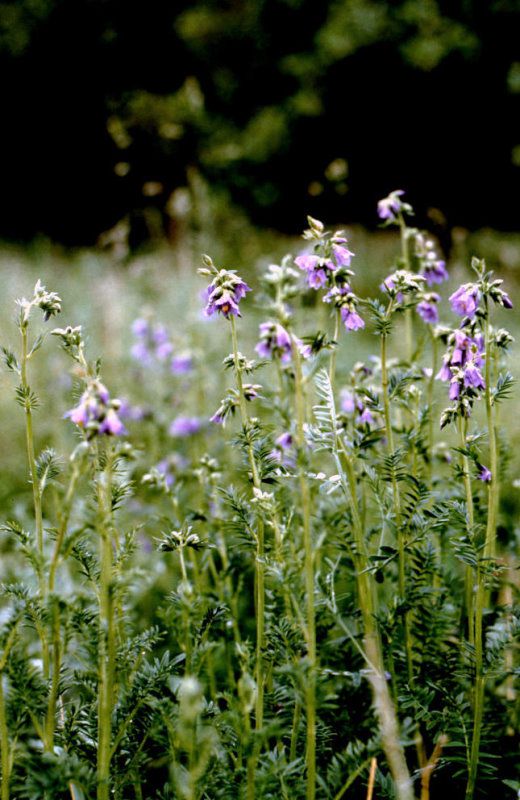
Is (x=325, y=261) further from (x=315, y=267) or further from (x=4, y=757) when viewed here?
(x=4, y=757)

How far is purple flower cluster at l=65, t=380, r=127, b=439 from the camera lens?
3.67 feet

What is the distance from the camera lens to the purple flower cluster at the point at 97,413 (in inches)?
44.0

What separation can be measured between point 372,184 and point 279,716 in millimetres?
11593

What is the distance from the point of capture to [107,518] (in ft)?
3.86

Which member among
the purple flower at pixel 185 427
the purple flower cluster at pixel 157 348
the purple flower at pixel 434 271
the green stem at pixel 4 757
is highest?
the purple flower cluster at pixel 157 348

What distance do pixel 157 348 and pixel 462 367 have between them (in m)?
2.38

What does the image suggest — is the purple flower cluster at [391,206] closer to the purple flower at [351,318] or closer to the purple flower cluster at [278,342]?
the purple flower at [351,318]

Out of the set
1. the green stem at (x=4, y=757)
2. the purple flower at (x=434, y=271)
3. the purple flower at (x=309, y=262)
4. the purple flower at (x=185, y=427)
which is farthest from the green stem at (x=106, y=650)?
the purple flower at (x=185, y=427)

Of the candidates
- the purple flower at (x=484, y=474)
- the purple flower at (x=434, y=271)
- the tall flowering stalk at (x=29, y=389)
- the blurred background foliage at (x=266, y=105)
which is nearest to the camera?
the tall flowering stalk at (x=29, y=389)

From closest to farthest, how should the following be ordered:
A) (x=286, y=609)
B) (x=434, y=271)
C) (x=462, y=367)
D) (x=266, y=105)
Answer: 1. (x=462, y=367)
2. (x=286, y=609)
3. (x=434, y=271)
4. (x=266, y=105)

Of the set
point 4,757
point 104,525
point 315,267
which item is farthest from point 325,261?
point 4,757

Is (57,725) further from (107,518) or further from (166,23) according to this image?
(166,23)

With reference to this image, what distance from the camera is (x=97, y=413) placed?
1.13 meters

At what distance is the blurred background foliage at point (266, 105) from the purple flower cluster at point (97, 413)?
997 cm
